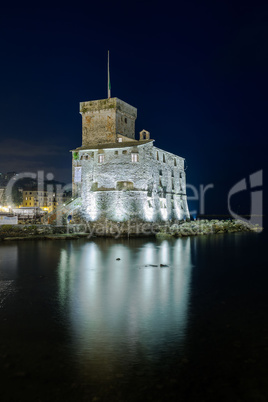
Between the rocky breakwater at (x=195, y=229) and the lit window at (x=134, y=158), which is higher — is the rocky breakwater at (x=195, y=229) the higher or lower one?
the lower one

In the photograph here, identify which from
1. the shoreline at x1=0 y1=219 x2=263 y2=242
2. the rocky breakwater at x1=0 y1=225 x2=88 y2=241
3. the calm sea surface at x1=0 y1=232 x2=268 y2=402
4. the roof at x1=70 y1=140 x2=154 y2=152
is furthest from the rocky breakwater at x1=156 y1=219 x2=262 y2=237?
the calm sea surface at x1=0 y1=232 x2=268 y2=402

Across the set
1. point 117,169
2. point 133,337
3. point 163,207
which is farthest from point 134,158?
point 133,337

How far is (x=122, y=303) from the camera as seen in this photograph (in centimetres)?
997

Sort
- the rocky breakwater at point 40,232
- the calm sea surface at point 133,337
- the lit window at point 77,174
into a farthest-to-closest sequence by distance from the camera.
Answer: the lit window at point 77,174 → the rocky breakwater at point 40,232 → the calm sea surface at point 133,337

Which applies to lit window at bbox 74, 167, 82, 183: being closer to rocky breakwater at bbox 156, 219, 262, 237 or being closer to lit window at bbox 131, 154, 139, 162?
lit window at bbox 131, 154, 139, 162

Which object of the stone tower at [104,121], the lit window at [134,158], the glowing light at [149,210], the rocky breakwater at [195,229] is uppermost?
the stone tower at [104,121]

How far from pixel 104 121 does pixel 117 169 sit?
6421 mm

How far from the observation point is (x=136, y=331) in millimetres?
7355

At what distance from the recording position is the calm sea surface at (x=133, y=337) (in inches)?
195

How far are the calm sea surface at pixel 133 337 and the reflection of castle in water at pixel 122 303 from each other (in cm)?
3

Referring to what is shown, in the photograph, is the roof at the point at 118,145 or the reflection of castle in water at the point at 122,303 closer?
the reflection of castle in water at the point at 122,303

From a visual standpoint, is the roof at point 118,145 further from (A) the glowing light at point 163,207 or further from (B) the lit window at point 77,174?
(A) the glowing light at point 163,207

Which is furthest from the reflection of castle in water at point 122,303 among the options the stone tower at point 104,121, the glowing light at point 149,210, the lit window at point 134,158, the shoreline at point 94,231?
the stone tower at point 104,121

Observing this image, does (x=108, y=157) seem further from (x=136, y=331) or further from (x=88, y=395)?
(x=88, y=395)
